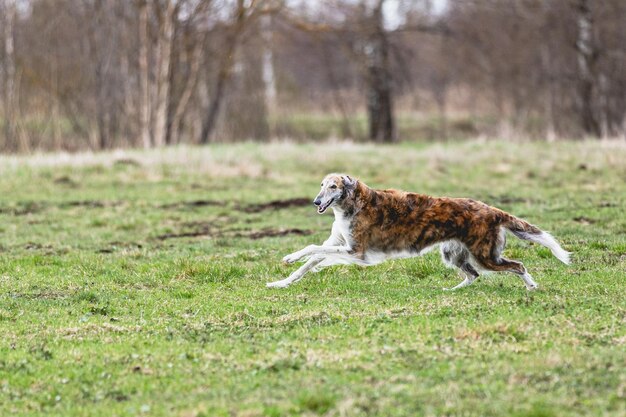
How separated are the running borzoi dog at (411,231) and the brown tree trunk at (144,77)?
22733 millimetres

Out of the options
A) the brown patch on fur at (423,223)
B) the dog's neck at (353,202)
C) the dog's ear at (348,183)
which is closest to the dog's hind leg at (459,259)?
the brown patch on fur at (423,223)

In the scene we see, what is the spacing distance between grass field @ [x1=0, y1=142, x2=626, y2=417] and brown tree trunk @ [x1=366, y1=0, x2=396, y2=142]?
62.9 ft

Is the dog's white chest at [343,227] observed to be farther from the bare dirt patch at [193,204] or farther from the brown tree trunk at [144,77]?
the brown tree trunk at [144,77]

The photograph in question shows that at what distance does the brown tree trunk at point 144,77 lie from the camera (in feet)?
104

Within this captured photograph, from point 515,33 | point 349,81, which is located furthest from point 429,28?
point 349,81

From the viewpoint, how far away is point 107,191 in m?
21.5

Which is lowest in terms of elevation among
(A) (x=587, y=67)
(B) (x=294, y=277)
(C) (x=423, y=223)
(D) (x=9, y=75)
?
(B) (x=294, y=277)

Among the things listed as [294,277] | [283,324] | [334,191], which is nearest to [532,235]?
[334,191]

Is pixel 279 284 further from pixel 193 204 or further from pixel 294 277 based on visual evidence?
pixel 193 204

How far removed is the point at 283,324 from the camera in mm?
8523

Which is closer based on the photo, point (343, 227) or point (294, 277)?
point (343, 227)

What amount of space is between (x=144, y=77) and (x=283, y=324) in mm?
25258

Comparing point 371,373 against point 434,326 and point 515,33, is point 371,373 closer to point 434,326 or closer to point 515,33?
point 434,326

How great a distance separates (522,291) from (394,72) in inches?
1162
